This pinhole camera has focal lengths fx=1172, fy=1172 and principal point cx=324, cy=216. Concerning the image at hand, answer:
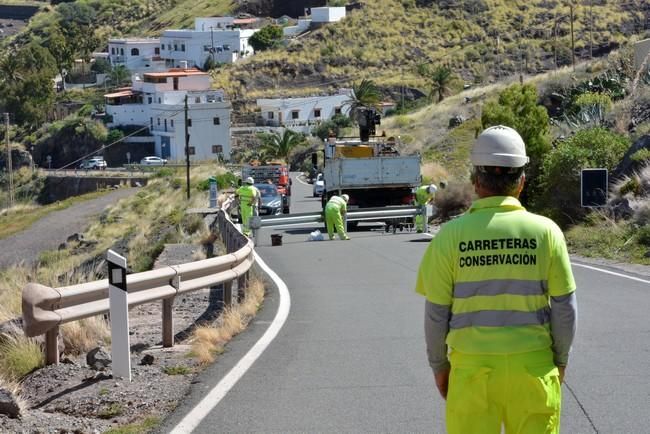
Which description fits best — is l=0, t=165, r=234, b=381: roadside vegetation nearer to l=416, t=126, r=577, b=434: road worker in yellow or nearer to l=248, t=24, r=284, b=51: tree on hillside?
l=416, t=126, r=577, b=434: road worker in yellow

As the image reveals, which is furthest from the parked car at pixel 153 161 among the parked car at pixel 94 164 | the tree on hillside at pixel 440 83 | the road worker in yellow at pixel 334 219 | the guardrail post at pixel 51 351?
the guardrail post at pixel 51 351

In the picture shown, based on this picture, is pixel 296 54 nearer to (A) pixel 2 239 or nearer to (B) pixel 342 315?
(A) pixel 2 239

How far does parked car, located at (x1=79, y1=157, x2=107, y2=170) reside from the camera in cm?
10374

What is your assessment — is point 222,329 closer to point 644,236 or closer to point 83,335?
point 83,335

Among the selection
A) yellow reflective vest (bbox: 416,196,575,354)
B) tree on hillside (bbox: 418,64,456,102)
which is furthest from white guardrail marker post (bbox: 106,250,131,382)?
tree on hillside (bbox: 418,64,456,102)

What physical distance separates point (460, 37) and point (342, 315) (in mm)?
107083

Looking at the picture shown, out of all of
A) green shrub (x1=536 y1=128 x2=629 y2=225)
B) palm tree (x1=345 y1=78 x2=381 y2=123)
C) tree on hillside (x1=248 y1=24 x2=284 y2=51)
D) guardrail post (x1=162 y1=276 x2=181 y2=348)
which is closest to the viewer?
guardrail post (x1=162 y1=276 x2=181 y2=348)

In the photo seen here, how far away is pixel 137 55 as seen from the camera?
460ft

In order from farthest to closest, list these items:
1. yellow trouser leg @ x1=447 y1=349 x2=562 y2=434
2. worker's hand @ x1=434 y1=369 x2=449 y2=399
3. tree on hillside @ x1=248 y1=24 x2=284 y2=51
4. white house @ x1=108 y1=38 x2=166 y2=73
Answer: white house @ x1=108 y1=38 x2=166 y2=73 < tree on hillside @ x1=248 y1=24 x2=284 y2=51 < worker's hand @ x1=434 y1=369 x2=449 y2=399 < yellow trouser leg @ x1=447 y1=349 x2=562 y2=434

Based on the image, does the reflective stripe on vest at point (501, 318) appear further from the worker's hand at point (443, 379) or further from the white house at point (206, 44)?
the white house at point (206, 44)

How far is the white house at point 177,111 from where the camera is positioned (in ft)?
326

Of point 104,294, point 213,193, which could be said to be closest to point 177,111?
point 213,193

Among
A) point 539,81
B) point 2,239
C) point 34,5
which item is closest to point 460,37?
point 539,81

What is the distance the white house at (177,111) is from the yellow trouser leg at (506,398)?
8904 cm
